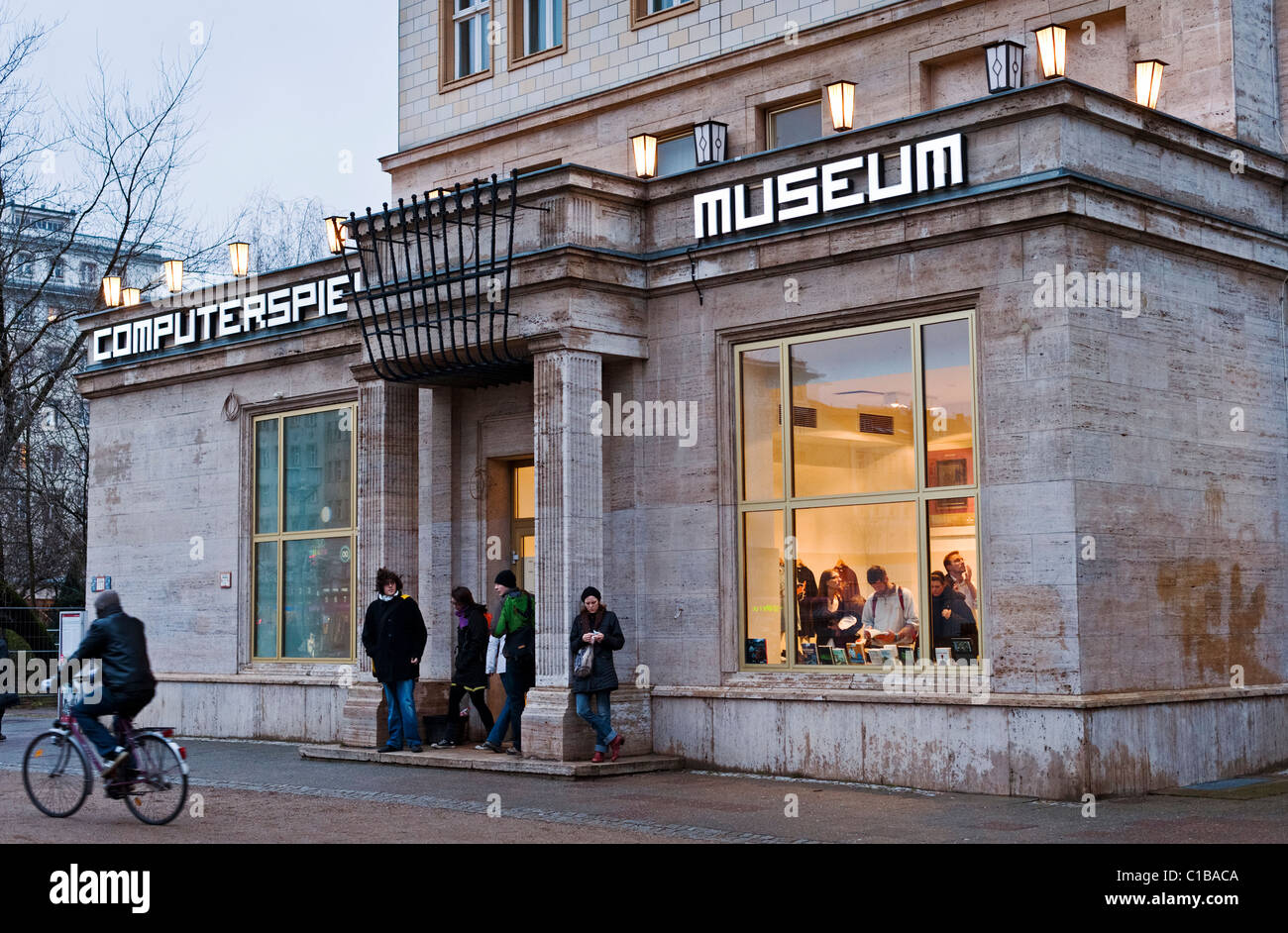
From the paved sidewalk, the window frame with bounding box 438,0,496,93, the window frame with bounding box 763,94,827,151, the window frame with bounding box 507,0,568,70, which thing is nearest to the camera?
the paved sidewalk

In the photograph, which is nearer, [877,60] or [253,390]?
[877,60]

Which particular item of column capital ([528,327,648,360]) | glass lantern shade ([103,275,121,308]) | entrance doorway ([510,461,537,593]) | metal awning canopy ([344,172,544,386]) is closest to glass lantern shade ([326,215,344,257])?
metal awning canopy ([344,172,544,386])

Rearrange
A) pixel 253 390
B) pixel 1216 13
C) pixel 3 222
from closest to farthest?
pixel 1216 13 → pixel 253 390 → pixel 3 222

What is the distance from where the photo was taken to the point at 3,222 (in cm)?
3478

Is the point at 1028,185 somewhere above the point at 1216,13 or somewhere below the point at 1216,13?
below

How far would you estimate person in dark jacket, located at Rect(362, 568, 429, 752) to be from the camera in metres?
17.2

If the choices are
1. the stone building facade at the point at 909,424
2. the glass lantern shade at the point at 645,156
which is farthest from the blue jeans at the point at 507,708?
the glass lantern shade at the point at 645,156

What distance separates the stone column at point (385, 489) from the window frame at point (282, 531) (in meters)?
1.52

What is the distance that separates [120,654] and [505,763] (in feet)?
15.0

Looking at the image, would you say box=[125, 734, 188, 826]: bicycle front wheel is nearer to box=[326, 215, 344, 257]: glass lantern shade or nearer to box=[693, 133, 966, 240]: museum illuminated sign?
box=[693, 133, 966, 240]: museum illuminated sign

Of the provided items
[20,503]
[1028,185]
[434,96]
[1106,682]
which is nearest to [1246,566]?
[1106,682]

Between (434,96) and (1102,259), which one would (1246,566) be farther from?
(434,96)

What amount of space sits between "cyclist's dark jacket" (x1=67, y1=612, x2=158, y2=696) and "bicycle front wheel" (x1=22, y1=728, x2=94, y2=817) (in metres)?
0.68
